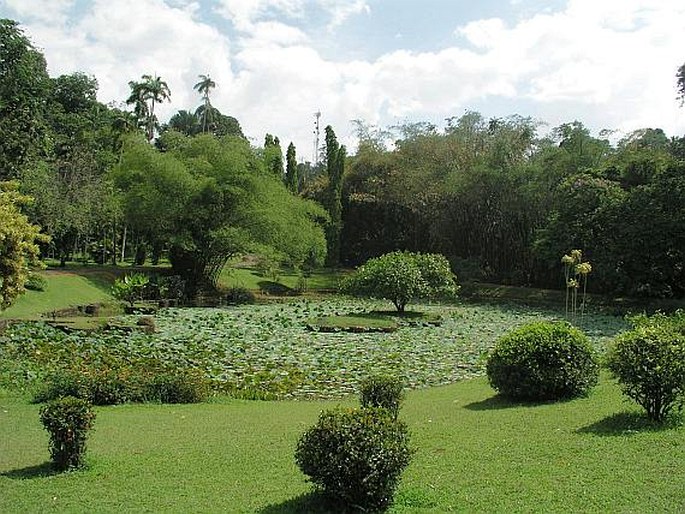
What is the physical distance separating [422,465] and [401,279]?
16.4m

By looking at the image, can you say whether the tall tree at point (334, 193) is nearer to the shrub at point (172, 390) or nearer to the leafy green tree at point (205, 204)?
the leafy green tree at point (205, 204)

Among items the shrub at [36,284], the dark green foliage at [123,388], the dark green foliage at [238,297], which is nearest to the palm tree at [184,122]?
the dark green foliage at [238,297]

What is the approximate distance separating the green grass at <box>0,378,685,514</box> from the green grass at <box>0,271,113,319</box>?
12.4 metres

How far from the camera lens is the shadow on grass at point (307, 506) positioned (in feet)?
16.0

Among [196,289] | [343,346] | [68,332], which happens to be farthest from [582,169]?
[68,332]

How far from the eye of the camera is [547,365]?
352 inches

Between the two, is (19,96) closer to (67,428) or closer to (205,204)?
(205,204)

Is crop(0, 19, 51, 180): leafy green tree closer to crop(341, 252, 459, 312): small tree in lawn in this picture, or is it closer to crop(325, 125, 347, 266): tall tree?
crop(325, 125, 347, 266): tall tree

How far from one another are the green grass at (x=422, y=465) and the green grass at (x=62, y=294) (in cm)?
1241

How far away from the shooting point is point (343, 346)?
1617cm

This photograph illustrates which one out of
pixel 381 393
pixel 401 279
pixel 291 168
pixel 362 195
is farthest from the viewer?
pixel 291 168

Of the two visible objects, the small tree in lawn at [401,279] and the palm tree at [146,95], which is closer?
the small tree in lawn at [401,279]

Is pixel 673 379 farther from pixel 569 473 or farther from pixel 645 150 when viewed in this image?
pixel 645 150

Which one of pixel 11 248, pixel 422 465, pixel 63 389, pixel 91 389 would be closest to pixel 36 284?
pixel 11 248
